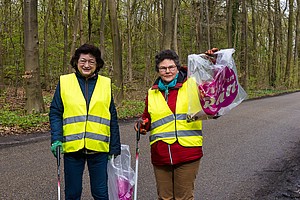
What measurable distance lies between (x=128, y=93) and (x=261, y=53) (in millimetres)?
21002

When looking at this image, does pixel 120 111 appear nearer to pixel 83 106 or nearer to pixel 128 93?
pixel 128 93

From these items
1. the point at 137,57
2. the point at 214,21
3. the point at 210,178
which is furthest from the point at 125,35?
the point at 210,178

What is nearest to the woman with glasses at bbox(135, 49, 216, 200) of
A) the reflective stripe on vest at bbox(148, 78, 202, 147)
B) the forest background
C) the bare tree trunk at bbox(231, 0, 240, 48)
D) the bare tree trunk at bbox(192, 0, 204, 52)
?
the reflective stripe on vest at bbox(148, 78, 202, 147)

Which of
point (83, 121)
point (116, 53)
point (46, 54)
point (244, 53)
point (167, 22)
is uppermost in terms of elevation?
point (167, 22)

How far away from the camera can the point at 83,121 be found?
341 cm

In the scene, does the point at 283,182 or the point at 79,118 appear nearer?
the point at 79,118

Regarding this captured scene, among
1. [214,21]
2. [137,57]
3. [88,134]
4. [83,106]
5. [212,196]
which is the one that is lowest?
[212,196]

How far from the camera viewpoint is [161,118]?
3367 mm

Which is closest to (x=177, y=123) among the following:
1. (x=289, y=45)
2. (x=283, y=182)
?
(x=283, y=182)

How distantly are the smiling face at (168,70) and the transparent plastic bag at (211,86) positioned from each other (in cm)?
15

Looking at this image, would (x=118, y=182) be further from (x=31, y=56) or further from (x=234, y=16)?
(x=234, y=16)

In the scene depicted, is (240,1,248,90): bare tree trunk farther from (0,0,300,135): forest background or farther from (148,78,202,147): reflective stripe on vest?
(148,78,202,147): reflective stripe on vest

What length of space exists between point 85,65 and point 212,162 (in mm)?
4195

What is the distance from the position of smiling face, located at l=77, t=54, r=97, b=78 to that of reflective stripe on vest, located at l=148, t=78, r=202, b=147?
72cm
